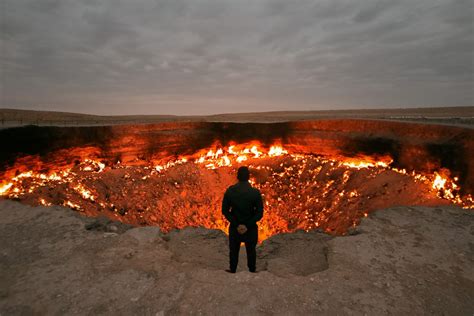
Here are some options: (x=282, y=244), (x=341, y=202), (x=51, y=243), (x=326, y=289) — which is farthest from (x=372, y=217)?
(x=51, y=243)

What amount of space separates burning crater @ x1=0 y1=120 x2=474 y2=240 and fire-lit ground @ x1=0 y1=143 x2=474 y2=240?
0.06 m

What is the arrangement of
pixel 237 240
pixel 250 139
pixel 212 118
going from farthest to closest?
1. pixel 212 118
2. pixel 250 139
3. pixel 237 240

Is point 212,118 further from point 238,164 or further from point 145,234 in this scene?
Answer: point 145,234

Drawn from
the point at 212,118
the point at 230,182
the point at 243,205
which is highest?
the point at 212,118

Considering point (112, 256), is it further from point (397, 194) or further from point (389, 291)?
point (397, 194)

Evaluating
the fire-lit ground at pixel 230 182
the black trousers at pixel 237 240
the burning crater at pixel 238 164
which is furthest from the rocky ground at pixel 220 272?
the burning crater at pixel 238 164

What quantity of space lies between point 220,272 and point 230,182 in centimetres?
1292

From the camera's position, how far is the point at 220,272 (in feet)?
14.2

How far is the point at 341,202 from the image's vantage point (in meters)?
12.3

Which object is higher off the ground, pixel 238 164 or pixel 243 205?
pixel 243 205

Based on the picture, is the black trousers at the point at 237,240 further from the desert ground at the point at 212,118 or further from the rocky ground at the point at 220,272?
the desert ground at the point at 212,118

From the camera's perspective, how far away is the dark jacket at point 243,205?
176 inches

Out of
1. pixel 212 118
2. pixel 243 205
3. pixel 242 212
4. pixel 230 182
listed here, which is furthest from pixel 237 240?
pixel 212 118

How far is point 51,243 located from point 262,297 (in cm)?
429
